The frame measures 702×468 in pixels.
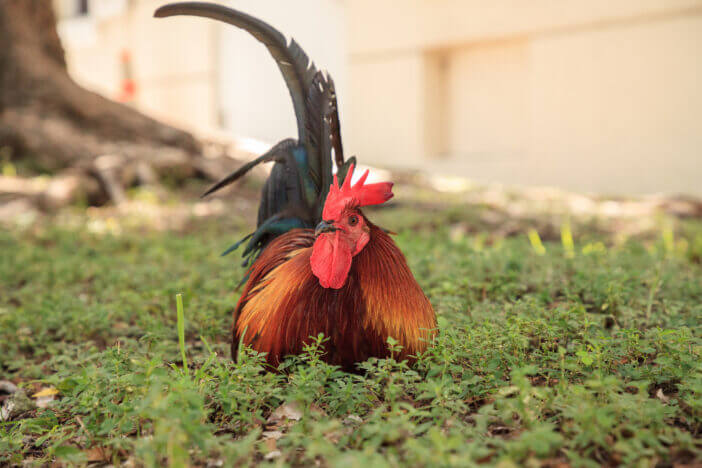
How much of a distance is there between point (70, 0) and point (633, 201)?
16.4m

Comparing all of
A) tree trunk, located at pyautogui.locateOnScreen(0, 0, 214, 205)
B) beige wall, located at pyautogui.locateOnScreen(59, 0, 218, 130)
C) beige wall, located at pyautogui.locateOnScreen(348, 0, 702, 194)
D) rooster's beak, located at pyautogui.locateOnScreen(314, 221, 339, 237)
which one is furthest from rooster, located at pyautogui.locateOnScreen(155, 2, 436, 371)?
beige wall, located at pyautogui.locateOnScreen(59, 0, 218, 130)

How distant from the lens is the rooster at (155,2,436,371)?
6.60ft

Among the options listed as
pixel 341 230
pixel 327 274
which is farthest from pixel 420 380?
pixel 341 230

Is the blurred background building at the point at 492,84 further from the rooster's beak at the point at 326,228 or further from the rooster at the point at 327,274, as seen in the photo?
the rooster's beak at the point at 326,228

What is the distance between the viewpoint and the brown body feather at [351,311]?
2051 mm

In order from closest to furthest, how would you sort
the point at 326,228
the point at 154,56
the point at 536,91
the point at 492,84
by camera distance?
1. the point at 326,228
2. the point at 536,91
3. the point at 492,84
4. the point at 154,56

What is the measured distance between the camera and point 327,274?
2.00 meters

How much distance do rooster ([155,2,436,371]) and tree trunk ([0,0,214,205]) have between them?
515cm

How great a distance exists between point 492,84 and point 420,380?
26.9 feet

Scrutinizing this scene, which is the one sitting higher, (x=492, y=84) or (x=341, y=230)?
(x=492, y=84)

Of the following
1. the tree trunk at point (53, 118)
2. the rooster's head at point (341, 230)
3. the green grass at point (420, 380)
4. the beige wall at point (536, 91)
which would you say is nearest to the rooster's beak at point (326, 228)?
the rooster's head at point (341, 230)

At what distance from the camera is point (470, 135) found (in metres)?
9.78

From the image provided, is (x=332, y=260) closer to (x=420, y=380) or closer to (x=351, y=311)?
(x=351, y=311)

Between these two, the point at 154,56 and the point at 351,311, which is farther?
the point at 154,56
